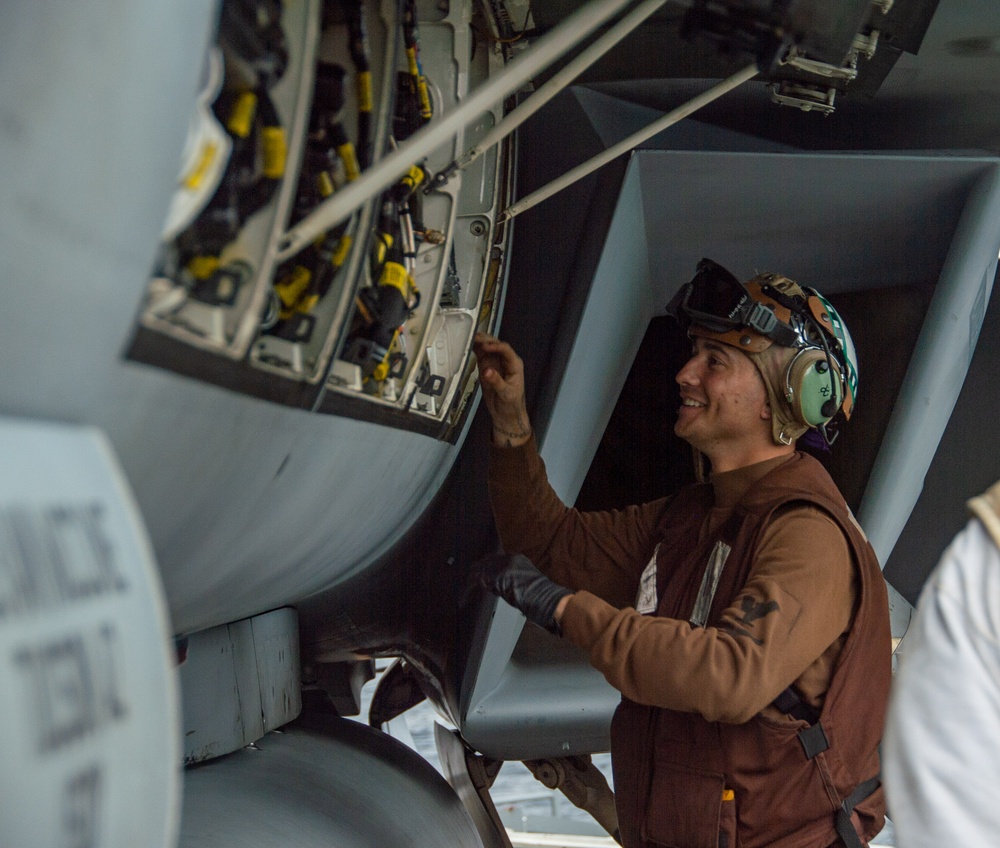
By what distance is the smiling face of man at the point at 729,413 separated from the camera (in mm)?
2564

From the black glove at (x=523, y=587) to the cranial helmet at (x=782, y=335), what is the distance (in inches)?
27.6

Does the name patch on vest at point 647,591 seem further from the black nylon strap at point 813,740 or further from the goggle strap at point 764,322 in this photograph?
the goggle strap at point 764,322

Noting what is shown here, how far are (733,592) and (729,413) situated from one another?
1.55 feet

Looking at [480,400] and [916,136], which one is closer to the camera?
[480,400]

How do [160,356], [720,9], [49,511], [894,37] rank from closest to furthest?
[49,511]
[160,356]
[720,9]
[894,37]

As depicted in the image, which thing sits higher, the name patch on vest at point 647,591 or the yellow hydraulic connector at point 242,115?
the yellow hydraulic connector at point 242,115

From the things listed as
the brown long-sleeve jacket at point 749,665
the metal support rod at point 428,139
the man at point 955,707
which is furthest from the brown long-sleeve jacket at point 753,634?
the metal support rod at point 428,139

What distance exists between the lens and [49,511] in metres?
0.90

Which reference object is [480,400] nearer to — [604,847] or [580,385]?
[580,385]

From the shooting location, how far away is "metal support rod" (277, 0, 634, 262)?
4.24 ft

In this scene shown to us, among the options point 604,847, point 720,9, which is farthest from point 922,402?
point 604,847

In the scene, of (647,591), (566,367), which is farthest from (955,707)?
(566,367)

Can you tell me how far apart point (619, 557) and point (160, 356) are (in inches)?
72.5

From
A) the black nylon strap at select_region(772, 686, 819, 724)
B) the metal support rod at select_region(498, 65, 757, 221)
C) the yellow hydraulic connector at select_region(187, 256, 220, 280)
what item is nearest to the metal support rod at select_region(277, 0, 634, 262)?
the yellow hydraulic connector at select_region(187, 256, 220, 280)
